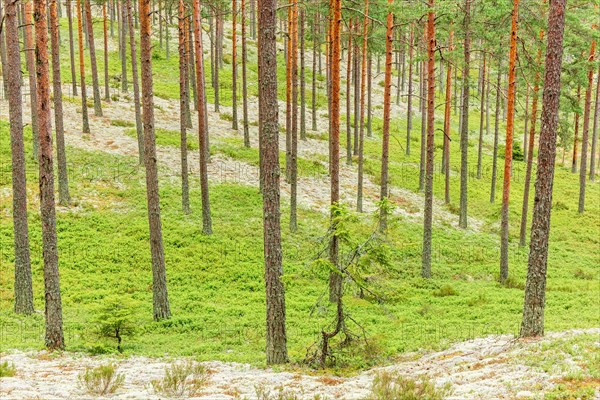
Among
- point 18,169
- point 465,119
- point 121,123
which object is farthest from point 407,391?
point 121,123

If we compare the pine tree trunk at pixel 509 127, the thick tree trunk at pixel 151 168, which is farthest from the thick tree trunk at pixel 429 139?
the thick tree trunk at pixel 151 168

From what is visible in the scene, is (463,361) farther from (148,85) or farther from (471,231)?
(471,231)

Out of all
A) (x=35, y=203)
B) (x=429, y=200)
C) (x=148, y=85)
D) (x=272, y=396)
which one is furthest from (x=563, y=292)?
(x=35, y=203)

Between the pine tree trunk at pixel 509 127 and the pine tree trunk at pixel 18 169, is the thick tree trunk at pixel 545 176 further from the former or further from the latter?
the pine tree trunk at pixel 18 169

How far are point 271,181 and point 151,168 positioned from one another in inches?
210

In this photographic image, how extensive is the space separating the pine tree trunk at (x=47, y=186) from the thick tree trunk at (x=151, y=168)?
3.12 metres

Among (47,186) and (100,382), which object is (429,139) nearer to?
(47,186)

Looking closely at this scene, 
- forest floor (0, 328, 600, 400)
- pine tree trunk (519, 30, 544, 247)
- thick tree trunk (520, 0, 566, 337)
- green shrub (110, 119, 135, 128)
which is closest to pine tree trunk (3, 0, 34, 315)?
forest floor (0, 328, 600, 400)

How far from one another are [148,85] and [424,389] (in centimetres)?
1034

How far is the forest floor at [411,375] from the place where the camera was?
6.95 m

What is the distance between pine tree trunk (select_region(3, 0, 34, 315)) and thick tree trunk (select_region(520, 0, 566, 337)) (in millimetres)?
12285

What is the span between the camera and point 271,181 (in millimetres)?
9250

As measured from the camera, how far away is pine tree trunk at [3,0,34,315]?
1249 centimetres

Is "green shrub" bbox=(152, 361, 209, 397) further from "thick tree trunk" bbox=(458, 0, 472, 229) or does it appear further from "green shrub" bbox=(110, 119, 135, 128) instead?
"green shrub" bbox=(110, 119, 135, 128)
